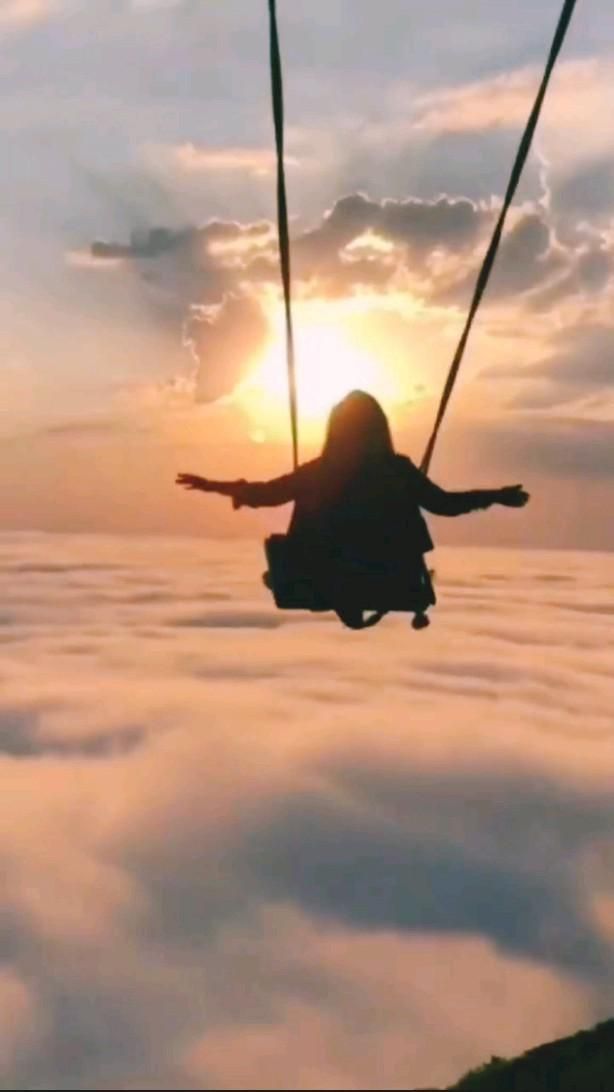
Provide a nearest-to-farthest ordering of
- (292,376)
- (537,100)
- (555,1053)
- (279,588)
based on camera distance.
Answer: (537,100)
(292,376)
(279,588)
(555,1053)

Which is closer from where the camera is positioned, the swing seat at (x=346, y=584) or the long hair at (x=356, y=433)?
the long hair at (x=356, y=433)

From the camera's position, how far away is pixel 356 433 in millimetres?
12680

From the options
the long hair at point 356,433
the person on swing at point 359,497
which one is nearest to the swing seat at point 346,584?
the person on swing at point 359,497

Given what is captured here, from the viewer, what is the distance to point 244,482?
41.9ft

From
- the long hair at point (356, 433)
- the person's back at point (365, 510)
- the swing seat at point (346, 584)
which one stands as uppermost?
the long hair at point (356, 433)

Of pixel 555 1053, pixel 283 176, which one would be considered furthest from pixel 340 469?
pixel 555 1053

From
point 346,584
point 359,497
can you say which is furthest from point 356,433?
point 346,584

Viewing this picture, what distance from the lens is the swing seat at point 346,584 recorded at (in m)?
13.2

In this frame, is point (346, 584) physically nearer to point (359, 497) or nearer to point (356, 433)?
point (359, 497)

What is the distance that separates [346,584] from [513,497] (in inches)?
70.6

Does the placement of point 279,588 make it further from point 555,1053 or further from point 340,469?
point 555,1053

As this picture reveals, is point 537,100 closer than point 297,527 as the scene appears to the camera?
Yes

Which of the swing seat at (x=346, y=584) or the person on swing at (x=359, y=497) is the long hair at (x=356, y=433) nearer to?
the person on swing at (x=359, y=497)

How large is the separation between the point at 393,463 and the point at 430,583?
1324 mm
